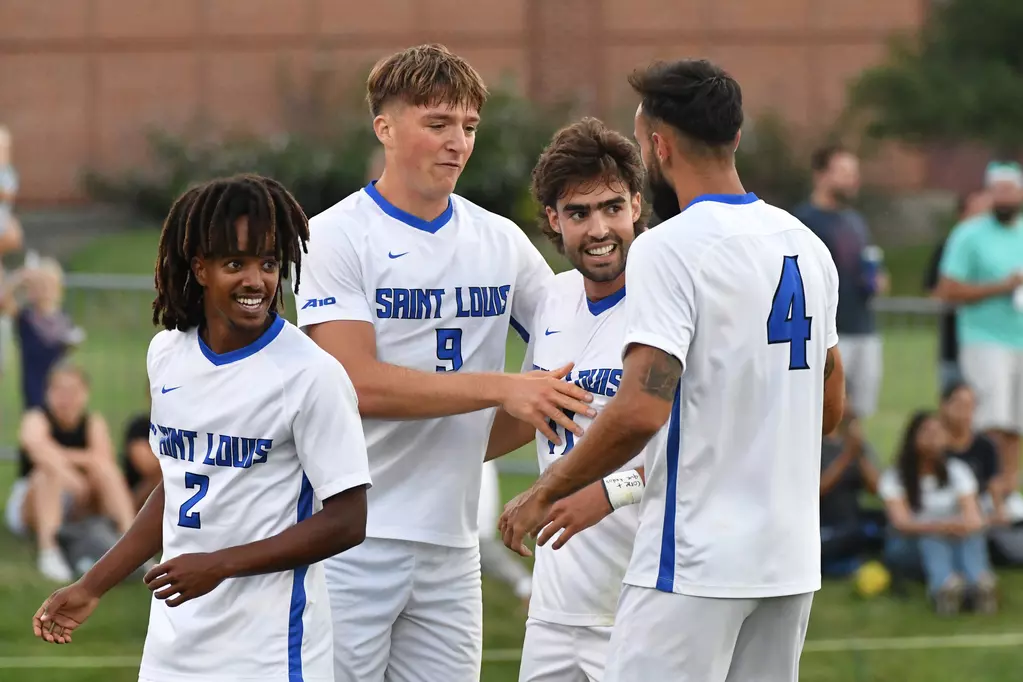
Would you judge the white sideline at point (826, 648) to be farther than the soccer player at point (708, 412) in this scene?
Yes

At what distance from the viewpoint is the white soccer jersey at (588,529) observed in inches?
183

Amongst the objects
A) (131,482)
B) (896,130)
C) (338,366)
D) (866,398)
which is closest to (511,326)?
(338,366)

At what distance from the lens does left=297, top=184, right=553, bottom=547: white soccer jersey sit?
15.8ft

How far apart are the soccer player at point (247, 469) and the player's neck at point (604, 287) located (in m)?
1.06

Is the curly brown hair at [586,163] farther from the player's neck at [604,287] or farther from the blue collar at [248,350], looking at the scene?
the blue collar at [248,350]

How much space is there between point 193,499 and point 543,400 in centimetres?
107

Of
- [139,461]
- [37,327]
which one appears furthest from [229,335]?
[37,327]

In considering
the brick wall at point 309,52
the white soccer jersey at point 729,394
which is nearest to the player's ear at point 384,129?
the white soccer jersey at point 729,394

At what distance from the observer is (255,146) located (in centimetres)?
2912

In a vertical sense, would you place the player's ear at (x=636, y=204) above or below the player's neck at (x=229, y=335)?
above

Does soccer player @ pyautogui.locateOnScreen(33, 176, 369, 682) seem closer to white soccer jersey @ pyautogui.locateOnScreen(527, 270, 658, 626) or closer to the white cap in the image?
white soccer jersey @ pyautogui.locateOnScreen(527, 270, 658, 626)

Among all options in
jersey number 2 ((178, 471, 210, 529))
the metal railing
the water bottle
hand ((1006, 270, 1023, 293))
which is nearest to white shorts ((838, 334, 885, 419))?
the water bottle

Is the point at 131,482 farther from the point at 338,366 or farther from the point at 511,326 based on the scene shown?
the point at 338,366

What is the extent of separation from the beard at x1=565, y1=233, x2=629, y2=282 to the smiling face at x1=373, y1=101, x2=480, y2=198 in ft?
1.58
